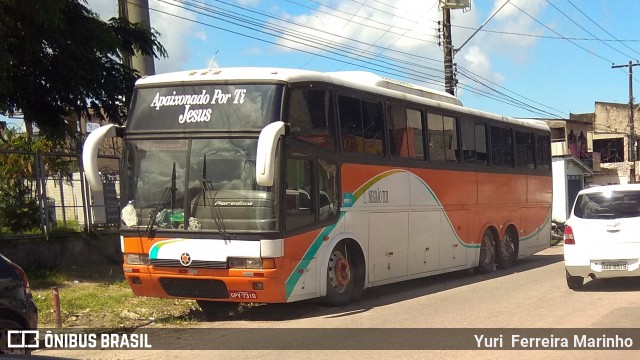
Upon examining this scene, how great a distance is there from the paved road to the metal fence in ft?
20.5

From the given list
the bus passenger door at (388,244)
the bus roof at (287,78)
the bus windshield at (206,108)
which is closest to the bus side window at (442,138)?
the bus roof at (287,78)

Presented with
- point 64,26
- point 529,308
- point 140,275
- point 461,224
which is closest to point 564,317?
point 529,308

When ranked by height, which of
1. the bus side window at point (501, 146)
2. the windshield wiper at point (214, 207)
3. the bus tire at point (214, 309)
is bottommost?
the bus tire at point (214, 309)

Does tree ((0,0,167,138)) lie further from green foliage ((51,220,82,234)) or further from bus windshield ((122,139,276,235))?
bus windshield ((122,139,276,235))

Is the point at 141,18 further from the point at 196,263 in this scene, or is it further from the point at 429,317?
the point at 429,317

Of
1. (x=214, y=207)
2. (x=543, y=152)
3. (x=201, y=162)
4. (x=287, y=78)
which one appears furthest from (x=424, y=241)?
(x=543, y=152)

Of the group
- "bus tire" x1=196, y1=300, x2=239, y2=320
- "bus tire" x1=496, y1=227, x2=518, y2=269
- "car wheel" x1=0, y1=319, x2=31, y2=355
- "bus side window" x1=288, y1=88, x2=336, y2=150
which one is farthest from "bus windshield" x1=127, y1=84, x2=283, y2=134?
"bus tire" x1=496, y1=227, x2=518, y2=269

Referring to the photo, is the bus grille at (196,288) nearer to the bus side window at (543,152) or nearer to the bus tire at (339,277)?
the bus tire at (339,277)

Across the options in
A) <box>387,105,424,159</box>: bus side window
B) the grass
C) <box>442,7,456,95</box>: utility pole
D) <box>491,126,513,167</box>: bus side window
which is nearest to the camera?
the grass

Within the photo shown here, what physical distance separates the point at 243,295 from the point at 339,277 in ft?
6.15

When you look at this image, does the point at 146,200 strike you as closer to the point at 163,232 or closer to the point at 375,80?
the point at 163,232

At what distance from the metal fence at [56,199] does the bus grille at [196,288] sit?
5907mm

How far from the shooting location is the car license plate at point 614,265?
11.2m

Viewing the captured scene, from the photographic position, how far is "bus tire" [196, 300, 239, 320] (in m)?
10.1
